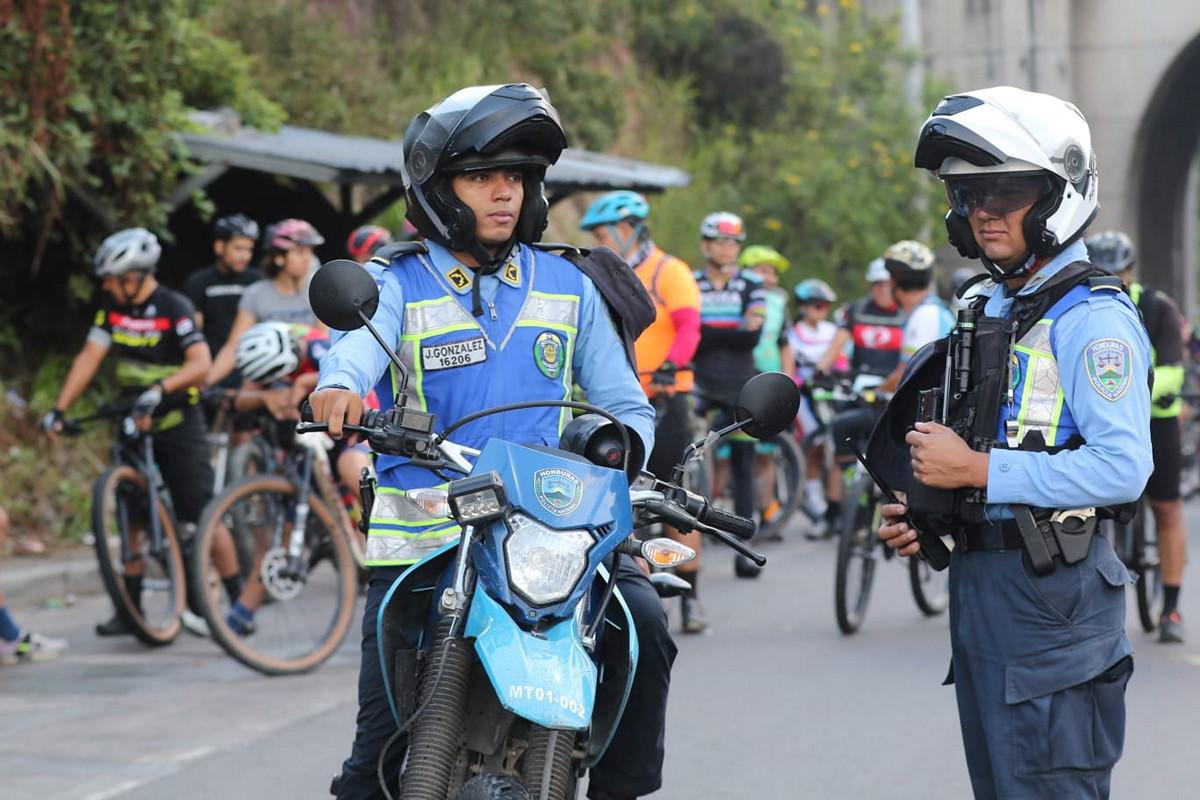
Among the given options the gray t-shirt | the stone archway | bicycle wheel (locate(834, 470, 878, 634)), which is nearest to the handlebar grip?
bicycle wheel (locate(834, 470, 878, 634))

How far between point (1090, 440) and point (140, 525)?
6458 mm

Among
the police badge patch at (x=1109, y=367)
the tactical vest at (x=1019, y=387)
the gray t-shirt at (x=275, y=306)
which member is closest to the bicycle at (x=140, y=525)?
the gray t-shirt at (x=275, y=306)

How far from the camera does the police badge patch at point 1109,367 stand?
368 cm

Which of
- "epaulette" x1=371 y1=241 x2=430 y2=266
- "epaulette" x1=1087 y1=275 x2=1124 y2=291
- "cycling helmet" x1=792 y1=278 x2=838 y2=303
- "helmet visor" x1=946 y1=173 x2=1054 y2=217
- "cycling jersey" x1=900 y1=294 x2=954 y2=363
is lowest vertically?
"cycling helmet" x1=792 y1=278 x2=838 y2=303

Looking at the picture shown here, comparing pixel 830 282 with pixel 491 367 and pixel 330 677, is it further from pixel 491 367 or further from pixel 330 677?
pixel 491 367

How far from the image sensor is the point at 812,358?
1659 cm

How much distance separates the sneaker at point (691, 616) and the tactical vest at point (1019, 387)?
5689 mm

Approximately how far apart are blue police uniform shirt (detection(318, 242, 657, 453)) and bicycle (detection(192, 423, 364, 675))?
423 cm

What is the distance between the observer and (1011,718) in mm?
3789

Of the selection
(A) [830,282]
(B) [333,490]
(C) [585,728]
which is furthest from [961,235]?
(A) [830,282]

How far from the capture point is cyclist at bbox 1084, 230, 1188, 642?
885cm

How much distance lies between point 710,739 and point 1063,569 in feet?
11.3

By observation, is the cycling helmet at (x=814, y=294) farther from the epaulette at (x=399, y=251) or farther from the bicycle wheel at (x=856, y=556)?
the epaulette at (x=399, y=251)

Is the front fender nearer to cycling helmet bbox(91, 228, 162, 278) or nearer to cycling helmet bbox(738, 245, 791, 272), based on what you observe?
cycling helmet bbox(91, 228, 162, 278)
